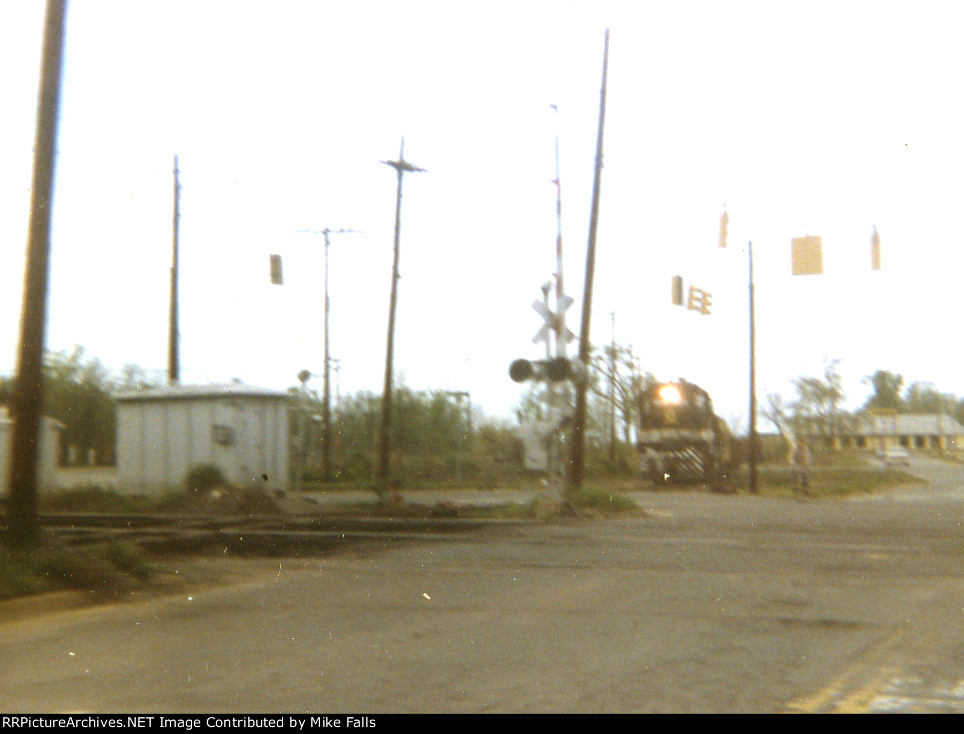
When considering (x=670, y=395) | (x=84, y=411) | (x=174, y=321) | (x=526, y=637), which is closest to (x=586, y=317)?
(x=670, y=395)

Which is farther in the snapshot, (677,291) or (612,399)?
(612,399)

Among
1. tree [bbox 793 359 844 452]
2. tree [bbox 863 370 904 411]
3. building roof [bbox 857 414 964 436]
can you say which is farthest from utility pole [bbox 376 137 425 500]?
tree [bbox 863 370 904 411]

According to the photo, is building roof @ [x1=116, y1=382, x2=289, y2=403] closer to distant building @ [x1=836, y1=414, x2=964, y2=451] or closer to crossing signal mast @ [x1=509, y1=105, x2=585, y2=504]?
crossing signal mast @ [x1=509, y1=105, x2=585, y2=504]

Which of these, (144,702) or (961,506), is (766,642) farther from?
(961,506)

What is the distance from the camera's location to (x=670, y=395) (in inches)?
1275

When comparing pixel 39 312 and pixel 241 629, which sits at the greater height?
pixel 39 312

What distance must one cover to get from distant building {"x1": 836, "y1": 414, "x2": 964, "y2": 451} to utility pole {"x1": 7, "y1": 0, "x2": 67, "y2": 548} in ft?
253

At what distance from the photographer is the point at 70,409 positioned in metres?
37.3

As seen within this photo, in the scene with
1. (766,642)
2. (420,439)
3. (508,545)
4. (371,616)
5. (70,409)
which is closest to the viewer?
(766,642)

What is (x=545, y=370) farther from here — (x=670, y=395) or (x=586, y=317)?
(x=670, y=395)

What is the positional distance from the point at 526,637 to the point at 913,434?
97572 millimetres

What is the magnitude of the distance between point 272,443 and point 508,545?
36.7 ft

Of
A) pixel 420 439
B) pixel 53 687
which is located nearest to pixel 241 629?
pixel 53 687

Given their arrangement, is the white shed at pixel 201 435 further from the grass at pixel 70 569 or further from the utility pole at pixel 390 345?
the grass at pixel 70 569
